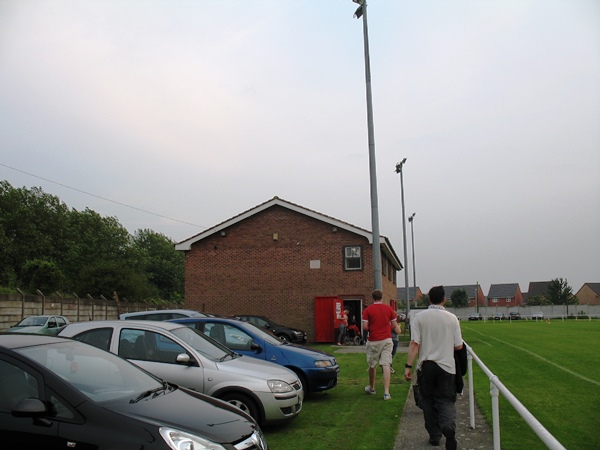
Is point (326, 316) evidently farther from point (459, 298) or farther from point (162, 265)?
point (459, 298)

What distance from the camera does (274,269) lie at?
31328 millimetres

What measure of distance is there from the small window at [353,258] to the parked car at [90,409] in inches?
989

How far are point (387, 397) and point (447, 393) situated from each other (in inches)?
170

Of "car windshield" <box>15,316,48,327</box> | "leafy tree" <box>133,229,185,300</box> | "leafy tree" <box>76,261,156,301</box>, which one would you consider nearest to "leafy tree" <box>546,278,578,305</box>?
"leafy tree" <box>133,229,185,300</box>

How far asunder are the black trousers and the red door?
22.3 m

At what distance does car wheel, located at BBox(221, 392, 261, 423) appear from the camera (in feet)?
25.6

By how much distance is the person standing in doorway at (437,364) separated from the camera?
6488 millimetres

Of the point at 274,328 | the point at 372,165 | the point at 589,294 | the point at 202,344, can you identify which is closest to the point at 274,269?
the point at 274,328

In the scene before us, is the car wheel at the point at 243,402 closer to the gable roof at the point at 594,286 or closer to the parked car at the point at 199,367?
the parked car at the point at 199,367

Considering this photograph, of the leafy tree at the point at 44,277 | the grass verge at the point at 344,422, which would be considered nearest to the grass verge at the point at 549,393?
the grass verge at the point at 344,422

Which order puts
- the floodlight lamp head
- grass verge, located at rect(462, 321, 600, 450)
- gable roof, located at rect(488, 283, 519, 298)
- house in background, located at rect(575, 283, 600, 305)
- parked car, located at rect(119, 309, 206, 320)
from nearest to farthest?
1. grass verge, located at rect(462, 321, 600, 450)
2. parked car, located at rect(119, 309, 206, 320)
3. the floodlight lamp head
4. house in background, located at rect(575, 283, 600, 305)
5. gable roof, located at rect(488, 283, 519, 298)

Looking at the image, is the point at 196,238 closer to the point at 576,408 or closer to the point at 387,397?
the point at 387,397

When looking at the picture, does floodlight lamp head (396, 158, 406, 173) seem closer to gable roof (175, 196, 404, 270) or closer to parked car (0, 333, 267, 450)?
gable roof (175, 196, 404, 270)

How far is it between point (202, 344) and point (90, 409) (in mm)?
4351
